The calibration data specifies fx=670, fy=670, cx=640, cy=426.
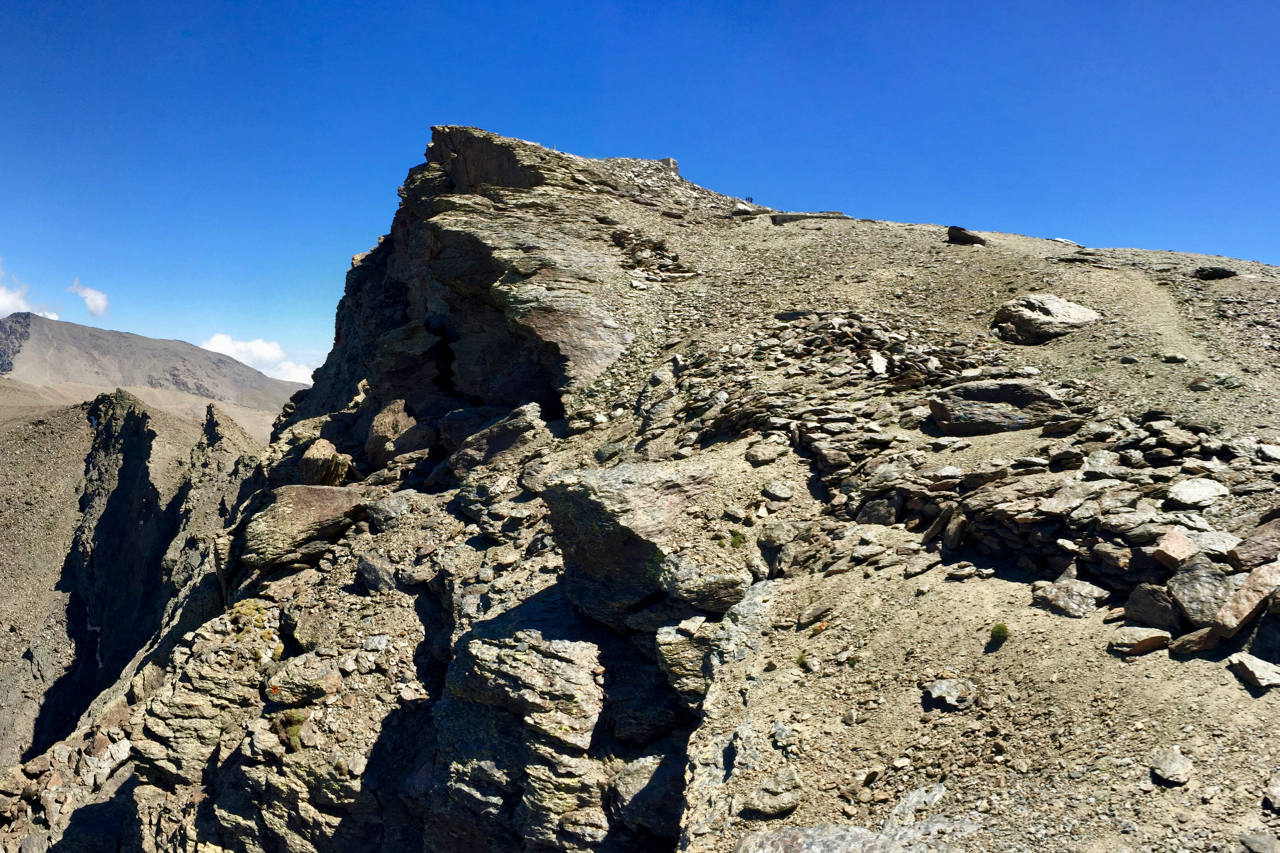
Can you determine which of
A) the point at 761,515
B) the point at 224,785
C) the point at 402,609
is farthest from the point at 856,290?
the point at 224,785

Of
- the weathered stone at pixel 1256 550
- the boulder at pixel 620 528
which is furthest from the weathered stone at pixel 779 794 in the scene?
the weathered stone at pixel 1256 550

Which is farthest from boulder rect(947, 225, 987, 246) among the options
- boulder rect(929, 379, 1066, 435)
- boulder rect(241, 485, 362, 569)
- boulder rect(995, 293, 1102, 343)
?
boulder rect(241, 485, 362, 569)

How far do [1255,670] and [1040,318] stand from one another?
11.5 m

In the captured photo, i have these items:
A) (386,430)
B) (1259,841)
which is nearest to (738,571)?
(1259,841)

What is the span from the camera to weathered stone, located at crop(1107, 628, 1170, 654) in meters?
7.65

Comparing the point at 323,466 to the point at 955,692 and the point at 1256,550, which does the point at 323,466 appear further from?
the point at 1256,550

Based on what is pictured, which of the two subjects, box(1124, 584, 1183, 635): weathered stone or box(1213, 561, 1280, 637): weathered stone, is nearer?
box(1213, 561, 1280, 637): weathered stone

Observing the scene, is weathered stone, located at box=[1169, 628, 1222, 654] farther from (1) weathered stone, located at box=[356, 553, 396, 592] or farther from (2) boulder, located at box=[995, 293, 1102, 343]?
(1) weathered stone, located at box=[356, 553, 396, 592]

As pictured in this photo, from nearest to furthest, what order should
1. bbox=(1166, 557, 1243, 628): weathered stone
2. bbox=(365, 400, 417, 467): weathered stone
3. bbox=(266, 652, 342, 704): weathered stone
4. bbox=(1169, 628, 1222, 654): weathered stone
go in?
bbox=(1169, 628, 1222, 654): weathered stone
bbox=(1166, 557, 1243, 628): weathered stone
bbox=(266, 652, 342, 704): weathered stone
bbox=(365, 400, 417, 467): weathered stone

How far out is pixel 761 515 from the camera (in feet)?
40.8

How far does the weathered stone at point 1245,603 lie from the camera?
732 centimetres

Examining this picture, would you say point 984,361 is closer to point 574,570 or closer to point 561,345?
point 574,570

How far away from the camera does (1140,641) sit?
7.68 metres

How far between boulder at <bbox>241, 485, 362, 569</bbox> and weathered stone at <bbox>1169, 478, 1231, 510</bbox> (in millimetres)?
19769
